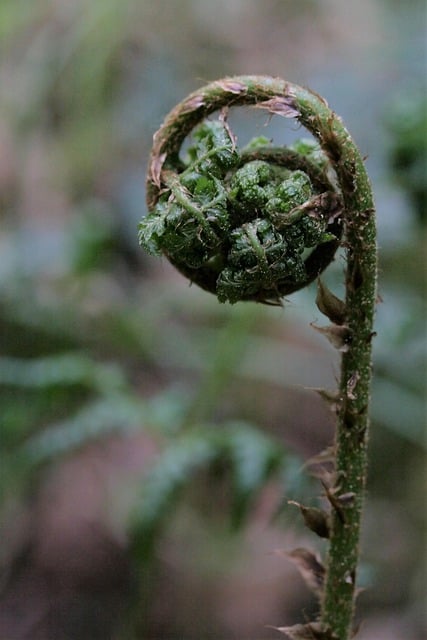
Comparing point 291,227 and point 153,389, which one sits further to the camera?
point 153,389

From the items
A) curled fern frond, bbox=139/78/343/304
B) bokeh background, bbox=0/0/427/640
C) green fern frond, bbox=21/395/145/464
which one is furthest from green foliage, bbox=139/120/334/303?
green fern frond, bbox=21/395/145/464

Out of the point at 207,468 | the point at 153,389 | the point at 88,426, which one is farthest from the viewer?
the point at 153,389

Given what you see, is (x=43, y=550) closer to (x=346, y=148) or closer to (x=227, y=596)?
(x=227, y=596)

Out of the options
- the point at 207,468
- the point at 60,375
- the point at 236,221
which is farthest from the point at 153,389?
the point at 236,221

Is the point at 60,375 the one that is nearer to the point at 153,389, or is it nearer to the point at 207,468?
the point at 207,468

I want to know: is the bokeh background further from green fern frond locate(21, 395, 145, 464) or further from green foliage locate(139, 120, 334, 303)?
green foliage locate(139, 120, 334, 303)

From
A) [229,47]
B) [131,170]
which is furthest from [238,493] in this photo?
[229,47]

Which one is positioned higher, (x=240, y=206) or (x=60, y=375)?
(x=60, y=375)
